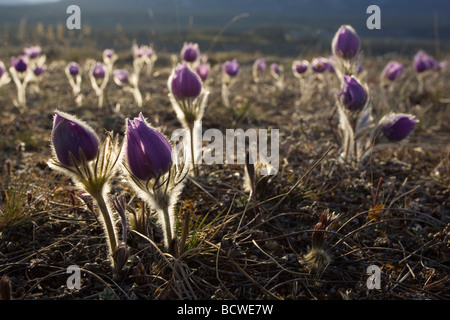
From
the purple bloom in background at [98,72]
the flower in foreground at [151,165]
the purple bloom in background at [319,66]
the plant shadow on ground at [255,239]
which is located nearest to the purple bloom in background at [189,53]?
the purple bloom in background at [98,72]

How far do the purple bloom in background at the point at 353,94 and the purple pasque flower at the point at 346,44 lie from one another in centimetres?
43

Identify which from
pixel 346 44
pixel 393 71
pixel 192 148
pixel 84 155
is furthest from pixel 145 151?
pixel 393 71

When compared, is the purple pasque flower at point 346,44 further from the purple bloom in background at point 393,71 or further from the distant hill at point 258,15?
the distant hill at point 258,15

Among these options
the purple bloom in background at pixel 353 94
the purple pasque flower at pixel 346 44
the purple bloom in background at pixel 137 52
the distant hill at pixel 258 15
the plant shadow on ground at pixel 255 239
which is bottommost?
the plant shadow on ground at pixel 255 239

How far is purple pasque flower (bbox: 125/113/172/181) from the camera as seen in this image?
5.10 ft

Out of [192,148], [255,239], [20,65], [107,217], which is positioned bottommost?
[255,239]

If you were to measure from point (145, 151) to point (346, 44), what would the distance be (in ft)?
6.52

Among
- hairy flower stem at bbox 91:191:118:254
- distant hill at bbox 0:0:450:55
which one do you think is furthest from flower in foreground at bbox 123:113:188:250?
distant hill at bbox 0:0:450:55

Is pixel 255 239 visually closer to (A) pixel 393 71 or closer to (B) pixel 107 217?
(B) pixel 107 217

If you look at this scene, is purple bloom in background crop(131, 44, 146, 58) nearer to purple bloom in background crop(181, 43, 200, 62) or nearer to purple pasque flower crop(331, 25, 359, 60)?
purple bloom in background crop(181, 43, 200, 62)

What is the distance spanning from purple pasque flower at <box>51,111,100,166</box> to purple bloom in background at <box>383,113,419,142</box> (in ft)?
6.39

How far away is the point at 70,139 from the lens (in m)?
1.53

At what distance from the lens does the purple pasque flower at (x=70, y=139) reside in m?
1.51

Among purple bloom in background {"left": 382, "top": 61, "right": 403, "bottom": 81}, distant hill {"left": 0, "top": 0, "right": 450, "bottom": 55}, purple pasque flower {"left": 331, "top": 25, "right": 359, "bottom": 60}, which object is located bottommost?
purple bloom in background {"left": 382, "top": 61, "right": 403, "bottom": 81}
